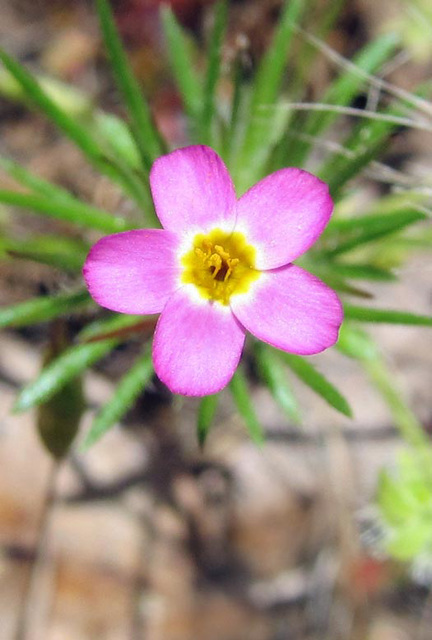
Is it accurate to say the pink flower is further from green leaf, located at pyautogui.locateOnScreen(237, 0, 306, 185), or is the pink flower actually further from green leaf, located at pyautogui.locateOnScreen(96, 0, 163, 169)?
green leaf, located at pyautogui.locateOnScreen(237, 0, 306, 185)

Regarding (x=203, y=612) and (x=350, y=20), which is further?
(x=350, y=20)

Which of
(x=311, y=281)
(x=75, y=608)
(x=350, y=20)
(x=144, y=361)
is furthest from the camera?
(x=350, y=20)

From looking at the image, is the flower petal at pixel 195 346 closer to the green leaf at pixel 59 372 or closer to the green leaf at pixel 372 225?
the green leaf at pixel 59 372

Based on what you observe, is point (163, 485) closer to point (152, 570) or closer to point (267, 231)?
point (152, 570)

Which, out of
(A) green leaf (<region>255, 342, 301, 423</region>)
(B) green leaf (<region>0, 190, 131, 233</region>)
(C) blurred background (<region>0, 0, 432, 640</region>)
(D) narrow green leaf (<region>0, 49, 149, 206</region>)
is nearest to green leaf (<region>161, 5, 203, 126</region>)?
(D) narrow green leaf (<region>0, 49, 149, 206</region>)

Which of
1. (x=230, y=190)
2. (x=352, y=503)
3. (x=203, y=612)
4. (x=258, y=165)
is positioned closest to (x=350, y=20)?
(x=258, y=165)

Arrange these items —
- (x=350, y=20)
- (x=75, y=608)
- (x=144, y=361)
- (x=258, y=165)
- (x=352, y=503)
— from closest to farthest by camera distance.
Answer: (x=144, y=361), (x=258, y=165), (x=75, y=608), (x=352, y=503), (x=350, y=20)
